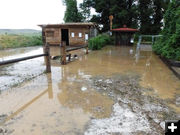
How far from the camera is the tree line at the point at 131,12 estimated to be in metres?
19.0

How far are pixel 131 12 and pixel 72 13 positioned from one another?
9.29m

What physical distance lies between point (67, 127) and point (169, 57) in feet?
18.0

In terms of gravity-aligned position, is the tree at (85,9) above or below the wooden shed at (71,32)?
above

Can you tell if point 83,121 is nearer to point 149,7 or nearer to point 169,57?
point 169,57

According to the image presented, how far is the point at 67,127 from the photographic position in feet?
6.77

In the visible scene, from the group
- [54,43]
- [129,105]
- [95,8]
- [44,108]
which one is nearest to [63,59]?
[44,108]

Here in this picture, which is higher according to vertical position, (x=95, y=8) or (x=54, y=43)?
(x=95, y=8)

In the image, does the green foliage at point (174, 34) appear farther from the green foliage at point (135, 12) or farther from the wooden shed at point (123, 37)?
the green foliage at point (135, 12)

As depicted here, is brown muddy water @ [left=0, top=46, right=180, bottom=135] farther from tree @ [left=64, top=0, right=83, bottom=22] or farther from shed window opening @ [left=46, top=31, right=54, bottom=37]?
tree @ [left=64, top=0, right=83, bottom=22]

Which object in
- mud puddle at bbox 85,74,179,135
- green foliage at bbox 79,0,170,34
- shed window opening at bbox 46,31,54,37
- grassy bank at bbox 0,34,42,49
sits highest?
green foliage at bbox 79,0,170,34

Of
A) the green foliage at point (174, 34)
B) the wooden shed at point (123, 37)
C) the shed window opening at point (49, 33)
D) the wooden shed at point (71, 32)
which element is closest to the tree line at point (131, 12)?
the wooden shed at point (123, 37)

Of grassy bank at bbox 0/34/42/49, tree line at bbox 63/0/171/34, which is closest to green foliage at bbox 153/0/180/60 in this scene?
tree line at bbox 63/0/171/34

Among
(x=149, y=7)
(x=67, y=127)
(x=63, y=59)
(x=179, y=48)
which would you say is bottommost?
(x=67, y=127)

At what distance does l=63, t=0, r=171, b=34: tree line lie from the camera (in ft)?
62.2
